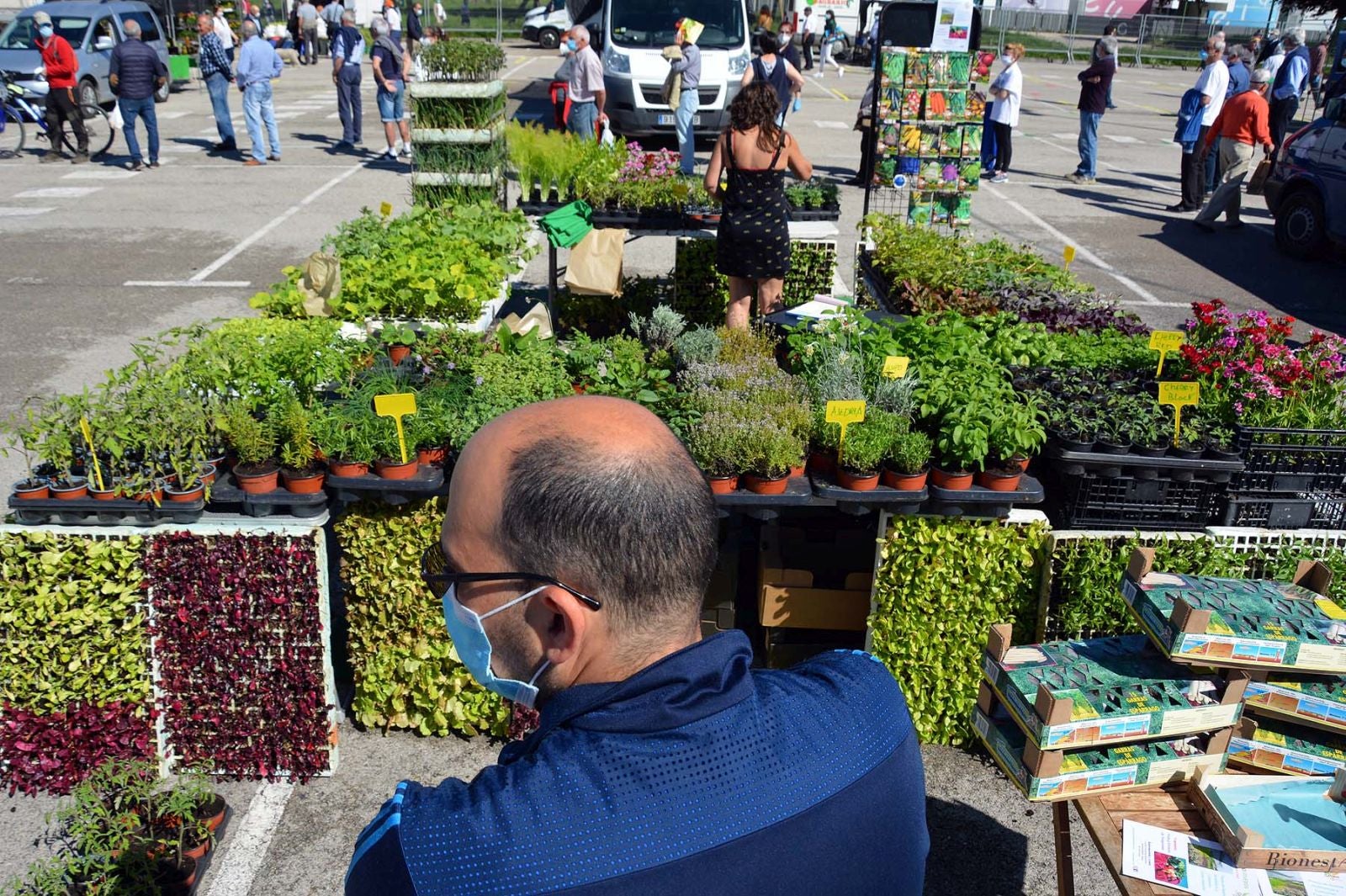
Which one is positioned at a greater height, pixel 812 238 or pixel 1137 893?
pixel 812 238

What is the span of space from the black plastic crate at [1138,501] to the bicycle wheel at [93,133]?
14844 millimetres

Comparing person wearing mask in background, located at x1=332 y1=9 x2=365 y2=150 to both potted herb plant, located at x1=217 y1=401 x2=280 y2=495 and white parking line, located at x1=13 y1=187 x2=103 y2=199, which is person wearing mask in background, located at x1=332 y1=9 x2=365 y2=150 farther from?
potted herb plant, located at x1=217 y1=401 x2=280 y2=495

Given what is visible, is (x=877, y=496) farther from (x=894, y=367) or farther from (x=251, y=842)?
(x=251, y=842)

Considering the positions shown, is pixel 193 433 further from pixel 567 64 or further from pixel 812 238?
pixel 567 64

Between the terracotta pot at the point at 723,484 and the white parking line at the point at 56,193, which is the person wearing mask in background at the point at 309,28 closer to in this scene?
the white parking line at the point at 56,193

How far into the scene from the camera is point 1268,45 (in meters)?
20.5

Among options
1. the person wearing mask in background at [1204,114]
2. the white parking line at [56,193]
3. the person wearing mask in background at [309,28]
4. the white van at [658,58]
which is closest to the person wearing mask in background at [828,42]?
the white van at [658,58]

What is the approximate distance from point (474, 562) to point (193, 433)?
9.06 feet

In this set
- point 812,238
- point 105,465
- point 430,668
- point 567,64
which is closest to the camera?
point 105,465

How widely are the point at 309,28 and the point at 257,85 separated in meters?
15.3

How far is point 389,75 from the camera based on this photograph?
14047 mm

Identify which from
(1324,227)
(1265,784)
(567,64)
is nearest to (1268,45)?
(1324,227)

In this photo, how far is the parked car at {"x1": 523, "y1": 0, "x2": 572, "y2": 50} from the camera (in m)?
31.8

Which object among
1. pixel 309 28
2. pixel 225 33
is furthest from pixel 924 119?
pixel 309 28
